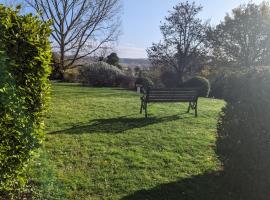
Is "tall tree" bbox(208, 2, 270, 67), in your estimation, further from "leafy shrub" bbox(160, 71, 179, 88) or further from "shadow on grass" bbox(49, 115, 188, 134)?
"shadow on grass" bbox(49, 115, 188, 134)

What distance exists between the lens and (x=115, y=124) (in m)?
10.4

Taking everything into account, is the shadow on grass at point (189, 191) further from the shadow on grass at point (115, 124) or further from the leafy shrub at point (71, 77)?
the leafy shrub at point (71, 77)

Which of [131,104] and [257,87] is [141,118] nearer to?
[131,104]

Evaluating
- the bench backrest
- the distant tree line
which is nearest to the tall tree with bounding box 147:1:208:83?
the distant tree line

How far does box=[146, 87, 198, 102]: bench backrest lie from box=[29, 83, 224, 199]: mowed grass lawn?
55cm

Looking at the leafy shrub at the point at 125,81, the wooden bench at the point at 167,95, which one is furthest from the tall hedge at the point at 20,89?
the leafy shrub at the point at 125,81

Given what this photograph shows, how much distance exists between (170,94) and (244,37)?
27.9m

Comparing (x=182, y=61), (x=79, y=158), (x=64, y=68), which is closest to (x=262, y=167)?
(x=79, y=158)

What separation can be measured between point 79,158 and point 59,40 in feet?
104

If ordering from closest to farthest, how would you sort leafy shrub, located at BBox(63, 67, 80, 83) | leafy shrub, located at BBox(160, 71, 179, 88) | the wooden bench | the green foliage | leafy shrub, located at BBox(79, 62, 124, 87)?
1. the wooden bench
2. leafy shrub, located at BBox(79, 62, 124, 87)
3. leafy shrub, located at BBox(63, 67, 80, 83)
4. leafy shrub, located at BBox(160, 71, 179, 88)
5. the green foliage

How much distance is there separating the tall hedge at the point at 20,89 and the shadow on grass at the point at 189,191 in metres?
1.52

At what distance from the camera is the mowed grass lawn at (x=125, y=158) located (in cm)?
558

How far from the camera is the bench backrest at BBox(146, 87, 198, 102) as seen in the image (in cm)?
1193

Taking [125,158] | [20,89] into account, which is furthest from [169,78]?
[20,89]
